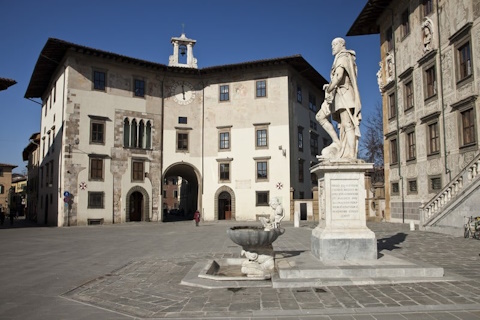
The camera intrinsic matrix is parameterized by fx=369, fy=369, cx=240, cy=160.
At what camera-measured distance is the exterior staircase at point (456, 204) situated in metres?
15.5

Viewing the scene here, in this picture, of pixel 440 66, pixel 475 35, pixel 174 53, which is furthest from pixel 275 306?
pixel 174 53

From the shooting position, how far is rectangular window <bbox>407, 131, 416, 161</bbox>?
23406 millimetres

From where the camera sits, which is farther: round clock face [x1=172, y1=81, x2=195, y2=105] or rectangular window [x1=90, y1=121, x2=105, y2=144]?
round clock face [x1=172, y1=81, x2=195, y2=105]

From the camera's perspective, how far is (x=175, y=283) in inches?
288

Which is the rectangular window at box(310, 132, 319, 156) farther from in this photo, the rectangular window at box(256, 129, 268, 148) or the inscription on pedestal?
the inscription on pedestal

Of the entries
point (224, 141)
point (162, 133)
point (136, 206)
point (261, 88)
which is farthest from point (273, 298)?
point (261, 88)

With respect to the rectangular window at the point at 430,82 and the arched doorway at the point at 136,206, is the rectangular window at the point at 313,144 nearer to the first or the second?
the rectangular window at the point at 430,82

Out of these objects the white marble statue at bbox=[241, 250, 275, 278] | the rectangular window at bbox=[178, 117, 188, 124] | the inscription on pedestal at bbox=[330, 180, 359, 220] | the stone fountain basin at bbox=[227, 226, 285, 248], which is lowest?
the white marble statue at bbox=[241, 250, 275, 278]

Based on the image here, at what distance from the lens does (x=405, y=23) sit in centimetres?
2405

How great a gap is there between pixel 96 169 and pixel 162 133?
273 inches

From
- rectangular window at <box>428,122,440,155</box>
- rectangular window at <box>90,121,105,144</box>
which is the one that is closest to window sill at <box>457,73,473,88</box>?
rectangular window at <box>428,122,440,155</box>

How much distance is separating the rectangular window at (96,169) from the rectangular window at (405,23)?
24750 mm

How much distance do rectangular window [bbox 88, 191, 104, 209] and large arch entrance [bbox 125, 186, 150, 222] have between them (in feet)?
8.18

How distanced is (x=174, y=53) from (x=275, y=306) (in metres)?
35.1
